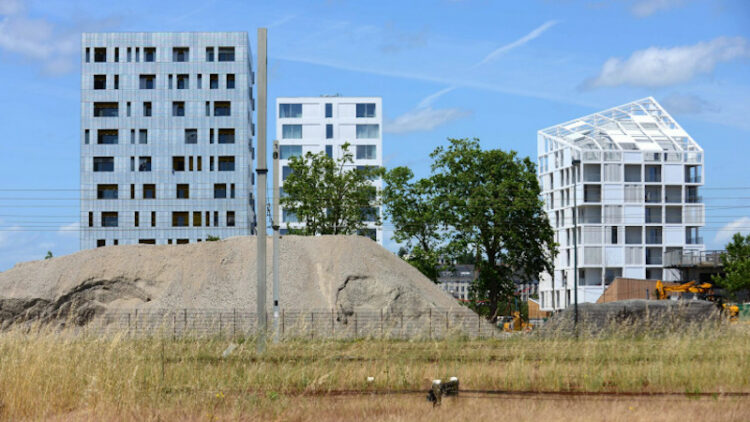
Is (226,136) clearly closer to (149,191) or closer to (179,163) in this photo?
(179,163)

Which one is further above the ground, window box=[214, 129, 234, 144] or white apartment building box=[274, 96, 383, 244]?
white apartment building box=[274, 96, 383, 244]

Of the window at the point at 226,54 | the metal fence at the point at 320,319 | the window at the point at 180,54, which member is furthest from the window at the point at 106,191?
the metal fence at the point at 320,319

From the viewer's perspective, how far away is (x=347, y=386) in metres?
14.1

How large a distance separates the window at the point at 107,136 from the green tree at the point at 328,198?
38.1 metres

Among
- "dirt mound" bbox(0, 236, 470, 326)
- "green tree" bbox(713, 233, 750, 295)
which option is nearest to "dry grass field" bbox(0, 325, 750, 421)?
"dirt mound" bbox(0, 236, 470, 326)

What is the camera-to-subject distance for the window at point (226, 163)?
95.7 meters

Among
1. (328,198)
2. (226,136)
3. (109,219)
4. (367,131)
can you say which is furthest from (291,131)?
(328,198)

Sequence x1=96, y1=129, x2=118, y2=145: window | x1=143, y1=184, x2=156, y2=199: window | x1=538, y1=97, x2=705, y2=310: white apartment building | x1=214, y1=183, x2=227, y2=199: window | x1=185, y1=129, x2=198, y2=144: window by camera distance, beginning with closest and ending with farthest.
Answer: x1=214, y1=183, x2=227, y2=199: window < x1=143, y1=184, x2=156, y2=199: window < x1=185, y1=129, x2=198, y2=144: window < x1=96, y1=129, x2=118, y2=145: window < x1=538, y1=97, x2=705, y2=310: white apartment building

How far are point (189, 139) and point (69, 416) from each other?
87.2 metres

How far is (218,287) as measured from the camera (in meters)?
40.3

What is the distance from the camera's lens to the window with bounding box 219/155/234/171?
95.7 meters

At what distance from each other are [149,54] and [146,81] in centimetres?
312

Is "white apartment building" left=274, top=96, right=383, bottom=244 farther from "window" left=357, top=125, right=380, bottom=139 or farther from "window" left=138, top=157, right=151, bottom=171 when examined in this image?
"window" left=138, top=157, right=151, bottom=171

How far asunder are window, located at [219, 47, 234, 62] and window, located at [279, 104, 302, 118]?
89.6 feet
